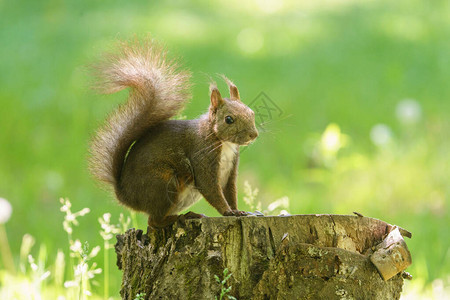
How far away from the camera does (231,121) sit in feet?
6.98

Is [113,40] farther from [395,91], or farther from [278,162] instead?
[395,91]

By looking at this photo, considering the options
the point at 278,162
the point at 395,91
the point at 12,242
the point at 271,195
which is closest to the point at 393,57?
the point at 395,91

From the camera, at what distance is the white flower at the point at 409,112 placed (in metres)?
4.40

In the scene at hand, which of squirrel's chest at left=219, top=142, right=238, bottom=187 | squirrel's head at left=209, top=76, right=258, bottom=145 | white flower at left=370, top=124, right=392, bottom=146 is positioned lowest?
squirrel's chest at left=219, top=142, right=238, bottom=187

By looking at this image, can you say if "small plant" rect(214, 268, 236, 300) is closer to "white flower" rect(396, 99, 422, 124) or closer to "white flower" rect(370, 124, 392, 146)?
"white flower" rect(370, 124, 392, 146)

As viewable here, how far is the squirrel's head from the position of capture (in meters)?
2.12

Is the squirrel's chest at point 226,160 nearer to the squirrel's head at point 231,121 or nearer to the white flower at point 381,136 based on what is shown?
the squirrel's head at point 231,121

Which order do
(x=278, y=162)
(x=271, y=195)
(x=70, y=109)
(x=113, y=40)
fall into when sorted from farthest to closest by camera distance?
1. (x=70, y=109)
2. (x=278, y=162)
3. (x=271, y=195)
4. (x=113, y=40)

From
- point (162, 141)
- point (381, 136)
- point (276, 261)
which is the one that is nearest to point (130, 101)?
point (162, 141)

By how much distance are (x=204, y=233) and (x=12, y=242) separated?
2370mm

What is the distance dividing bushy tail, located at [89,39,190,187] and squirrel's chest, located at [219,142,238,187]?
0.23m

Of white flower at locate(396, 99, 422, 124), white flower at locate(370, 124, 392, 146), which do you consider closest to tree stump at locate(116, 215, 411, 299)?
white flower at locate(370, 124, 392, 146)

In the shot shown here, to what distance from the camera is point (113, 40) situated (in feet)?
7.59

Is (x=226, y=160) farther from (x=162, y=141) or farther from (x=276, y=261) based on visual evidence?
(x=276, y=261)
